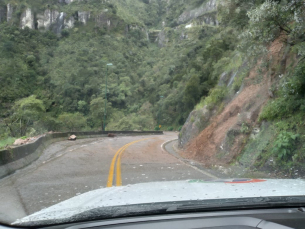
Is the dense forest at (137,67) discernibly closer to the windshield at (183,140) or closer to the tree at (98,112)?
the windshield at (183,140)

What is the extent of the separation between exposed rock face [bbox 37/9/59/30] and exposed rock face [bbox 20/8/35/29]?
4.79 metres

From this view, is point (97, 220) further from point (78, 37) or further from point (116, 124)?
point (78, 37)

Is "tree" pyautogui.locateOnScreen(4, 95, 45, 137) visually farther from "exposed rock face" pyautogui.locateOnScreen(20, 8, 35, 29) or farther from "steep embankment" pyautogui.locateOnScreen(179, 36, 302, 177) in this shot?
"exposed rock face" pyautogui.locateOnScreen(20, 8, 35, 29)

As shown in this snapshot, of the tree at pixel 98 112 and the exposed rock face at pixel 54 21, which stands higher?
the exposed rock face at pixel 54 21

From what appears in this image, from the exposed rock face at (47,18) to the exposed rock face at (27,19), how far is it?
4.79 m

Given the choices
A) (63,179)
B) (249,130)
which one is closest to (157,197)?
(63,179)

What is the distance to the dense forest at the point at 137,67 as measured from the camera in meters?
10.2

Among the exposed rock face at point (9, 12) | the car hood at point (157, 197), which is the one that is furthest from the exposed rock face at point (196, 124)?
the exposed rock face at point (9, 12)

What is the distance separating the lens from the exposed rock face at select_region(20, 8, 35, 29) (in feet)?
230

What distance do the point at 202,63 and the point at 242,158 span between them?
138ft

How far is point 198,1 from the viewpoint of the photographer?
427ft

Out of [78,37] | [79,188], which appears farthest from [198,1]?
[79,188]

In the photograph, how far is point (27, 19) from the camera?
74375 millimetres

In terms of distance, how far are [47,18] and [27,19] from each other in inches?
584
